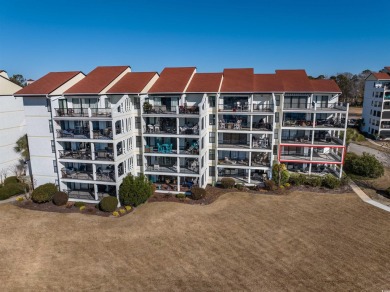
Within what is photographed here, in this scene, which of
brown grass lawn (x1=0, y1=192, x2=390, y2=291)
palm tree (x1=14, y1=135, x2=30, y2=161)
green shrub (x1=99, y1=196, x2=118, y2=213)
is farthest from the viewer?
palm tree (x1=14, y1=135, x2=30, y2=161)

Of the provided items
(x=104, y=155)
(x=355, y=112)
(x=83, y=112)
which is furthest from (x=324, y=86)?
(x=355, y=112)

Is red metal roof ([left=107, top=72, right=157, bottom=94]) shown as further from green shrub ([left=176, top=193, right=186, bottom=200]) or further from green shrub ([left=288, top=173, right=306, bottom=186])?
green shrub ([left=288, top=173, right=306, bottom=186])

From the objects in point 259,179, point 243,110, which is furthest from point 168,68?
point 259,179

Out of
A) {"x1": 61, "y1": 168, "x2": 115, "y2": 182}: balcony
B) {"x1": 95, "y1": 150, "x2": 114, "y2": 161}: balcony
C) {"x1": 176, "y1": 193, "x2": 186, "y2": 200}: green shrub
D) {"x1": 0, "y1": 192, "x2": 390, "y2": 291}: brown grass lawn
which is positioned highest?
{"x1": 95, "y1": 150, "x2": 114, "y2": 161}: balcony

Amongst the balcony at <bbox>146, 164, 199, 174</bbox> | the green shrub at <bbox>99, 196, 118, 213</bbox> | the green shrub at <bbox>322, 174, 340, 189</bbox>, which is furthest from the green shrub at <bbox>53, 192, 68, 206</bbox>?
the green shrub at <bbox>322, 174, 340, 189</bbox>

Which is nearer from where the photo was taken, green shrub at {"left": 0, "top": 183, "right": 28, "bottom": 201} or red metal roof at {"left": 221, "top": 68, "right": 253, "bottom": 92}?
green shrub at {"left": 0, "top": 183, "right": 28, "bottom": 201}

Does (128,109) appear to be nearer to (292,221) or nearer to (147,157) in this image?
(147,157)

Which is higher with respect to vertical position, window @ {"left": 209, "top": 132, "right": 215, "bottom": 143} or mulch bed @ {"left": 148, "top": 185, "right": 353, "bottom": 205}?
window @ {"left": 209, "top": 132, "right": 215, "bottom": 143}

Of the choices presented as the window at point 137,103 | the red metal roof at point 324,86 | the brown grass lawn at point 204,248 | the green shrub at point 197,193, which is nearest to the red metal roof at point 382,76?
the red metal roof at point 324,86
